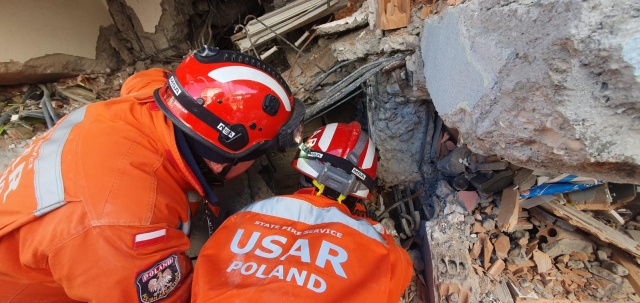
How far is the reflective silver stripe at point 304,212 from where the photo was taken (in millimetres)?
1895

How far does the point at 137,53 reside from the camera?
3506mm

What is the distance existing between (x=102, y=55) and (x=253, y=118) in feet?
8.69

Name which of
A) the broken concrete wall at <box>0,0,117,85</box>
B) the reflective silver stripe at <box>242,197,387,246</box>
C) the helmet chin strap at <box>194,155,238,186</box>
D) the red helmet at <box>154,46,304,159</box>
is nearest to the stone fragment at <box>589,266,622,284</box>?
the reflective silver stripe at <box>242,197,387,246</box>

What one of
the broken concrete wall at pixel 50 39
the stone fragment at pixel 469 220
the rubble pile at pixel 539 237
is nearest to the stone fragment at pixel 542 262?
the rubble pile at pixel 539 237

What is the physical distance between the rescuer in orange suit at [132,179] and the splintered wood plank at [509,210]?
136cm

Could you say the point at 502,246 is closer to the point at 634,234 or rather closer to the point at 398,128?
→ the point at 634,234

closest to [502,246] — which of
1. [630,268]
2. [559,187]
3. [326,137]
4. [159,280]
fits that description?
[559,187]

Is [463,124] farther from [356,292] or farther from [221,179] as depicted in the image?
[221,179]

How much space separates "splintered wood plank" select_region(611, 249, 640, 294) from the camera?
5.00 feet

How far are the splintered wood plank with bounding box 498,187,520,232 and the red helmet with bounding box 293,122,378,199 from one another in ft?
3.07

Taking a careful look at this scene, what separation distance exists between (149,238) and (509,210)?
1.97 metres

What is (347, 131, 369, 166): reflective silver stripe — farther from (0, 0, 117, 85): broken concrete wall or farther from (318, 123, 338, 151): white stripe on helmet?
(0, 0, 117, 85): broken concrete wall

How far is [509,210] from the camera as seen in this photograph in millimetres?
1742

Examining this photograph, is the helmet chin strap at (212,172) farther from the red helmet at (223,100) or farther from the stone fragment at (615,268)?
the stone fragment at (615,268)
